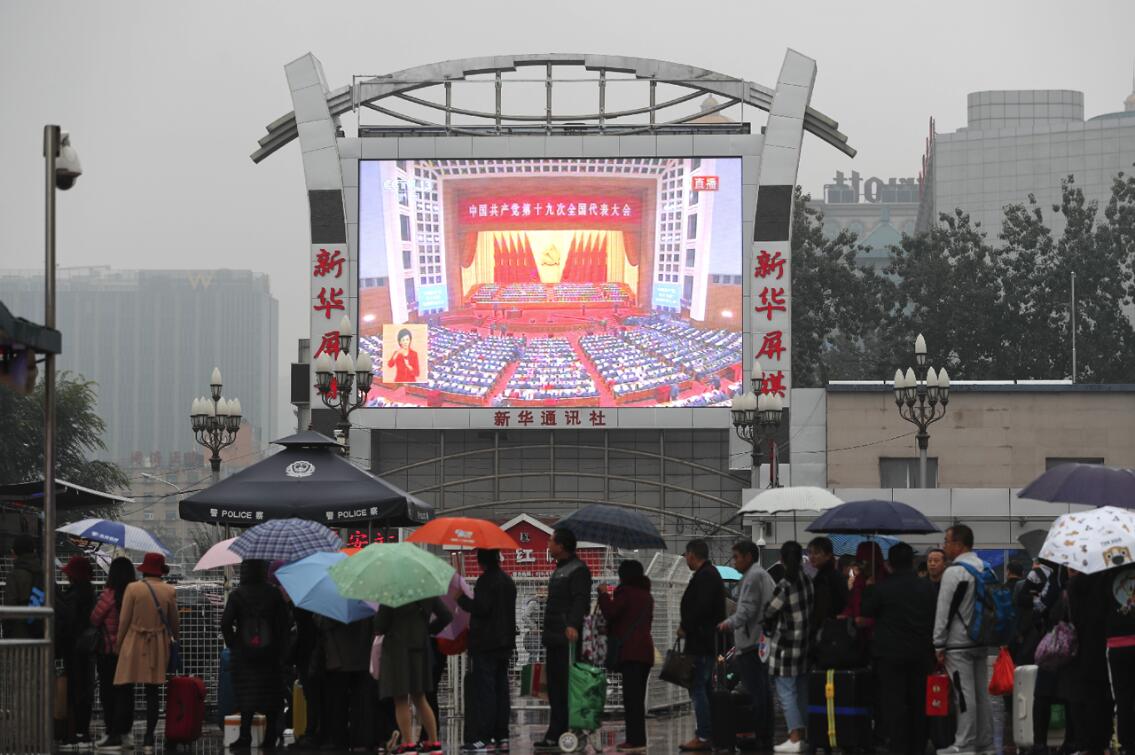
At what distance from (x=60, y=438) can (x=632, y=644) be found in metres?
44.5

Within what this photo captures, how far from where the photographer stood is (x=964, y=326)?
205 feet

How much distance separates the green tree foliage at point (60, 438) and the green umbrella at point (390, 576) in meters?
40.3

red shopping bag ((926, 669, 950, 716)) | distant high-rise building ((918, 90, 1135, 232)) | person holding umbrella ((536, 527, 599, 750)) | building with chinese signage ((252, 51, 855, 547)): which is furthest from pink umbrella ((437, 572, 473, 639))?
distant high-rise building ((918, 90, 1135, 232))

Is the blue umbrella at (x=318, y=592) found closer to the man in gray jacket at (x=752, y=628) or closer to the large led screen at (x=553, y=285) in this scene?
the man in gray jacket at (x=752, y=628)

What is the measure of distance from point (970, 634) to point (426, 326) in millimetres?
26300

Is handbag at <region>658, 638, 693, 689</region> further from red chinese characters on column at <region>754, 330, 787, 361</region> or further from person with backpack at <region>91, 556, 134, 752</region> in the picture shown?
red chinese characters on column at <region>754, 330, 787, 361</region>

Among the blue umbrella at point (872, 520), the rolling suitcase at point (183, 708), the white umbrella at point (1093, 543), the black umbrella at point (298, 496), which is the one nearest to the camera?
the white umbrella at point (1093, 543)

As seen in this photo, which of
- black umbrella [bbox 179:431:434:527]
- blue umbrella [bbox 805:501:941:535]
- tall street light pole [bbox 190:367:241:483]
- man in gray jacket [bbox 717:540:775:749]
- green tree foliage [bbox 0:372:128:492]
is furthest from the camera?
green tree foliage [bbox 0:372:128:492]

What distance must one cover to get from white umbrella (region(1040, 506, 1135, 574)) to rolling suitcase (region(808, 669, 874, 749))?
90.9 inches

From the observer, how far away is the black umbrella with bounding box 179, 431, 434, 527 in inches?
674

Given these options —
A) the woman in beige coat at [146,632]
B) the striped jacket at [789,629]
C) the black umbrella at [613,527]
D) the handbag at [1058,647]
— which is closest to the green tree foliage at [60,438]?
the woman in beige coat at [146,632]

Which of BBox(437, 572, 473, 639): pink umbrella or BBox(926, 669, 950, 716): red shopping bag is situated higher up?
BBox(437, 572, 473, 639): pink umbrella

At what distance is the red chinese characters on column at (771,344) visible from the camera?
130 ft

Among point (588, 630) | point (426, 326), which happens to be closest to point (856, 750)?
point (588, 630)
